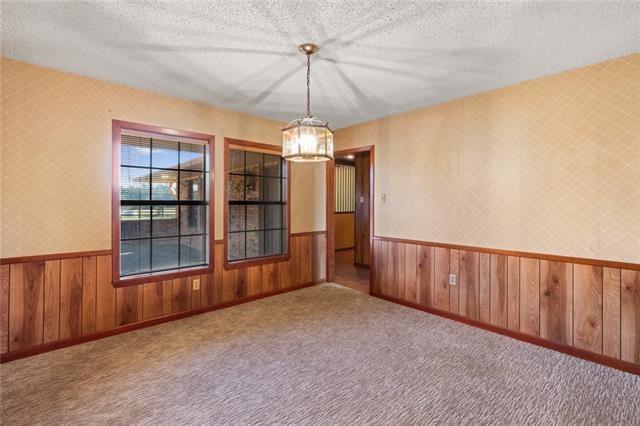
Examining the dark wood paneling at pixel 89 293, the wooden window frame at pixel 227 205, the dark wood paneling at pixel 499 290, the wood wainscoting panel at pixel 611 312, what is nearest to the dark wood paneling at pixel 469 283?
the dark wood paneling at pixel 499 290

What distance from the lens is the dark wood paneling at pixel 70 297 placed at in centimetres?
272

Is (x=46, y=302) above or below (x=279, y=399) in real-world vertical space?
above

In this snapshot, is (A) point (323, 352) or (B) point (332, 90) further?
(B) point (332, 90)

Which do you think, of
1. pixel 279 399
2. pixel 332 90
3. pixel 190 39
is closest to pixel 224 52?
Result: pixel 190 39

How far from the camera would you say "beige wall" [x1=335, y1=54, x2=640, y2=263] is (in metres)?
2.41

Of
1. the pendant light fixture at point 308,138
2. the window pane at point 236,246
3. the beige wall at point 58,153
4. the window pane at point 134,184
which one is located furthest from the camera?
the window pane at point 236,246

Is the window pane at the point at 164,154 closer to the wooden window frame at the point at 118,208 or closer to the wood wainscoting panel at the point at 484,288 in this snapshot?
the wooden window frame at the point at 118,208

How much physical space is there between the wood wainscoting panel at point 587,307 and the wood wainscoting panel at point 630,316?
0.44ft

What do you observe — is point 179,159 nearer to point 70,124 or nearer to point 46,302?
point 70,124

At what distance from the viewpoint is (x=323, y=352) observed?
8.58 feet

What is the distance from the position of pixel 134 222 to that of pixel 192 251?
728 millimetres

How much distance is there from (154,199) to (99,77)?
4.16ft

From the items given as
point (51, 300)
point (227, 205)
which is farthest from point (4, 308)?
point (227, 205)

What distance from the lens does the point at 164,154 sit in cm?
341
